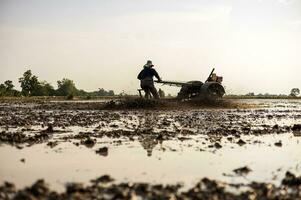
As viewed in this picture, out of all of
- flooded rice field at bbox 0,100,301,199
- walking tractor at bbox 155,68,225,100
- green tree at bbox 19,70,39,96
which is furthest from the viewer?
green tree at bbox 19,70,39,96

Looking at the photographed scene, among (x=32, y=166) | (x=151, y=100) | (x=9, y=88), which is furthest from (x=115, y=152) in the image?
(x=9, y=88)

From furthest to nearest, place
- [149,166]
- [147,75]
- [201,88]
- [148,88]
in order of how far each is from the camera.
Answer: [201,88]
[148,88]
[147,75]
[149,166]

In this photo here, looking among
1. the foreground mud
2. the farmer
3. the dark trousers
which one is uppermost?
the farmer

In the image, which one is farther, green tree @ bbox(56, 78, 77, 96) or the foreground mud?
green tree @ bbox(56, 78, 77, 96)

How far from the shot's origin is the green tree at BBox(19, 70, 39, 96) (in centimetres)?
8975

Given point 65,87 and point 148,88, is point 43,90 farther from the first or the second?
point 148,88

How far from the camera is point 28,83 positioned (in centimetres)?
9150

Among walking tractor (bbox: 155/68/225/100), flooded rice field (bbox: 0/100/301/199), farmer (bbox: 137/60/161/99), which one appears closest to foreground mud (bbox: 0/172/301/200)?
flooded rice field (bbox: 0/100/301/199)

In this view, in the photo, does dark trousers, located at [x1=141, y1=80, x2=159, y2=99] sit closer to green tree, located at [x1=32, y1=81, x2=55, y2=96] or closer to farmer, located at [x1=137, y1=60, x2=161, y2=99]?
farmer, located at [x1=137, y1=60, x2=161, y2=99]

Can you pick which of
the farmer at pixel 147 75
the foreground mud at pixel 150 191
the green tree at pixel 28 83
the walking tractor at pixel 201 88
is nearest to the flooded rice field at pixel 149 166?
the foreground mud at pixel 150 191

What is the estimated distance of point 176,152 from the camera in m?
9.83

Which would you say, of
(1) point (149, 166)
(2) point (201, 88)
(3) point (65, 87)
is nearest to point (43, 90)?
(3) point (65, 87)

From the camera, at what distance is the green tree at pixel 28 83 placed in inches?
3533

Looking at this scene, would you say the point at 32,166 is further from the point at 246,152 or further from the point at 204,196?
the point at 246,152
